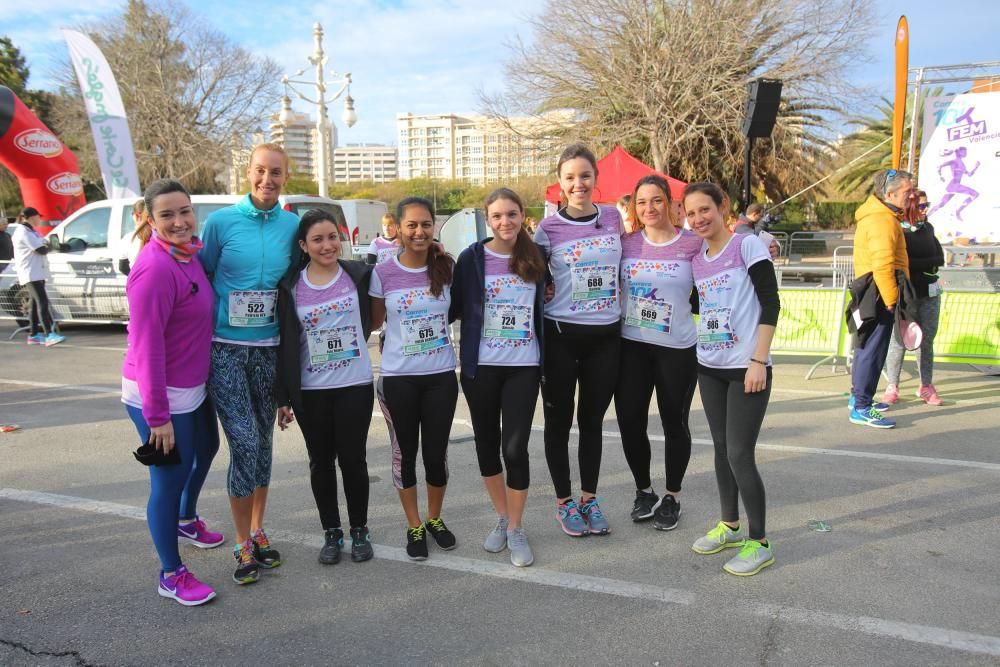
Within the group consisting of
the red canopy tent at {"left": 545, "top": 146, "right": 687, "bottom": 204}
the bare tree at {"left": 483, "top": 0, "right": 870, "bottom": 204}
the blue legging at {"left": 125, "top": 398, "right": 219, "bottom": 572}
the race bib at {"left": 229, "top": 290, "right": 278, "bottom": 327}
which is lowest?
the blue legging at {"left": 125, "top": 398, "right": 219, "bottom": 572}

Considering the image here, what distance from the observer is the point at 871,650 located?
103 inches

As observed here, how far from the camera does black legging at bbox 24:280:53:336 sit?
968cm

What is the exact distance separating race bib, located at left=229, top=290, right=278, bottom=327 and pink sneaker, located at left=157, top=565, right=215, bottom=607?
45.4 inches

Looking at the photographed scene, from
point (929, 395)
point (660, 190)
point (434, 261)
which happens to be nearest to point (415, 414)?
point (434, 261)

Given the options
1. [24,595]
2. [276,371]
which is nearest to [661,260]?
[276,371]

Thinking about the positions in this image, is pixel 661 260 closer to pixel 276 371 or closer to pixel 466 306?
pixel 466 306

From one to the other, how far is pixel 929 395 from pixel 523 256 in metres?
4.96

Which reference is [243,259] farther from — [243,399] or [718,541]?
[718,541]

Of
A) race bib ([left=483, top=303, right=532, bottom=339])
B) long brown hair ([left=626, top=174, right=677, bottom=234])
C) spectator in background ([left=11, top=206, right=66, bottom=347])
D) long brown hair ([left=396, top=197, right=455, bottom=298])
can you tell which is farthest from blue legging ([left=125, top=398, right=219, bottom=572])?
spectator in background ([left=11, top=206, right=66, bottom=347])

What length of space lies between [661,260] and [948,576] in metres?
2.00

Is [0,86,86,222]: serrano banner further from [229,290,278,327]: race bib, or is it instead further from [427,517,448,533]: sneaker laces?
[427,517,448,533]: sneaker laces

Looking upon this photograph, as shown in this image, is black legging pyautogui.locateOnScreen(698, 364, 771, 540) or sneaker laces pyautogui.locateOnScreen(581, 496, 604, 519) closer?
black legging pyautogui.locateOnScreen(698, 364, 771, 540)

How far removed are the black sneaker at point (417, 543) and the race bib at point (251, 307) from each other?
1279 mm

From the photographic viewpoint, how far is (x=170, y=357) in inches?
114
